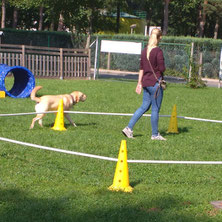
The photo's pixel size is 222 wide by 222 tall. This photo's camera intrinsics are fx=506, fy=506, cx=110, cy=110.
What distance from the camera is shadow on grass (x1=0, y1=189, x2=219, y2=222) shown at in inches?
188

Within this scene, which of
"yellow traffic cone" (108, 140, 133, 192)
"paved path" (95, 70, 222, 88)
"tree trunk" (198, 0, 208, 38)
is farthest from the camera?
"tree trunk" (198, 0, 208, 38)

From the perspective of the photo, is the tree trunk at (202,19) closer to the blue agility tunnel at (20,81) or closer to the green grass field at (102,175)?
the blue agility tunnel at (20,81)

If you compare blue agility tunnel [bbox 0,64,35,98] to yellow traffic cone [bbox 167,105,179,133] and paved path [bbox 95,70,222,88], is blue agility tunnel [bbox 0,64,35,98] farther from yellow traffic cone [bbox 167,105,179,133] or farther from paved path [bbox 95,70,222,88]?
paved path [bbox 95,70,222,88]

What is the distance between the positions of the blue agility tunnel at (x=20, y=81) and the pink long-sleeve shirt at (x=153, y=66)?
6.98 metres

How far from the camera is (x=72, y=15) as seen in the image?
88.8 ft

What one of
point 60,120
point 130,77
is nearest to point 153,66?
point 60,120

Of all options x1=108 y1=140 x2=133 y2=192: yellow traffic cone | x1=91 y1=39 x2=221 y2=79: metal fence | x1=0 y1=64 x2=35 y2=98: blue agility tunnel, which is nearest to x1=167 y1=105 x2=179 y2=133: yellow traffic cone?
x1=108 y1=140 x2=133 y2=192: yellow traffic cone

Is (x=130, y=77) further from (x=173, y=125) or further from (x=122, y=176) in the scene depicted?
(x=122, y=176)

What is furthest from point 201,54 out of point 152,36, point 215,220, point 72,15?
point 215,220

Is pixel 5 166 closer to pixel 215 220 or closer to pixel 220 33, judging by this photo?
pixel 215 220

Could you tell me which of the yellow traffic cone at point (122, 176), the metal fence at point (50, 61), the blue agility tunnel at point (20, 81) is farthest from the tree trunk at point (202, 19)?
the yellow traffic cone at point (122, 176)

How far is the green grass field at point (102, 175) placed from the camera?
497 centimetres

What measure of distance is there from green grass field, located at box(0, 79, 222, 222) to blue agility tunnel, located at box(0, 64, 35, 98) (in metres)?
3.97

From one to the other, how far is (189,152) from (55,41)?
101ft
